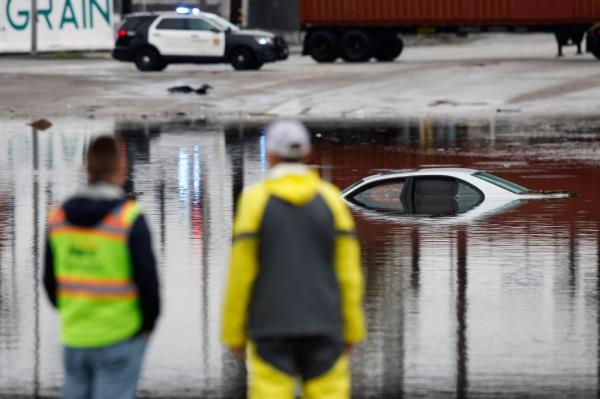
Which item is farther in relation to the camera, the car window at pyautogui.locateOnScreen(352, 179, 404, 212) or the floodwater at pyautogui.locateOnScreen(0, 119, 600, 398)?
the car window at pyautogui.locateOnScreen(352, 179, 404, 212)

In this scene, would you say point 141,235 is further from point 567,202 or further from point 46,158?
point 46,158

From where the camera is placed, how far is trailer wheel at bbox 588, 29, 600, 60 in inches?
2114

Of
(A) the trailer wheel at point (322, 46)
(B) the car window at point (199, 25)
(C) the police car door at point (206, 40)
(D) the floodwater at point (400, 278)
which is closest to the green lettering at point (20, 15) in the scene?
(A) the trailer wheel at point (322, 46)

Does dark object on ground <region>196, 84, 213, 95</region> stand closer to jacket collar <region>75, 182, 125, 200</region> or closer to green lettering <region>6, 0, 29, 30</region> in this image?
green lettering <region>6, 0, 29, 30</region>

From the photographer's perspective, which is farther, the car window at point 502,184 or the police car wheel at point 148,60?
the police car wheel at point 148,60

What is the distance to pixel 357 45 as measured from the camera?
5594cm

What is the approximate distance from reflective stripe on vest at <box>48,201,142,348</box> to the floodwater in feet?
9.80

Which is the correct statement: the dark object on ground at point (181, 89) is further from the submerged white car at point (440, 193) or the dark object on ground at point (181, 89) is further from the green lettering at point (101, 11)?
the submerged white car at point (440, 193)

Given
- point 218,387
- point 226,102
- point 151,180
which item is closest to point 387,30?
point 226,102

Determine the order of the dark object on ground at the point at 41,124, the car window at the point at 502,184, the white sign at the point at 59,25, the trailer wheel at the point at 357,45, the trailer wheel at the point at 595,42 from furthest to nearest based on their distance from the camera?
the white sign at the point at 59,25, the trailer wheel at the point at 357,45, the trailer wheel at the point at 595,42, the dark object on ground at the point at 41,124, the car window at the point at 502,184

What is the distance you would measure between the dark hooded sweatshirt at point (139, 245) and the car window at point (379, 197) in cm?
1417

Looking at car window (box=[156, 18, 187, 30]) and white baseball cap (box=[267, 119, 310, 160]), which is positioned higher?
white baseball cap (box=[267, 119, 310, 160])

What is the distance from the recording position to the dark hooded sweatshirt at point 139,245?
7.25 m

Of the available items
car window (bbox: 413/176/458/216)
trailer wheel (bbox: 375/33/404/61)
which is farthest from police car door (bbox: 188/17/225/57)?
car window (bbox: 413/176/458/216)
